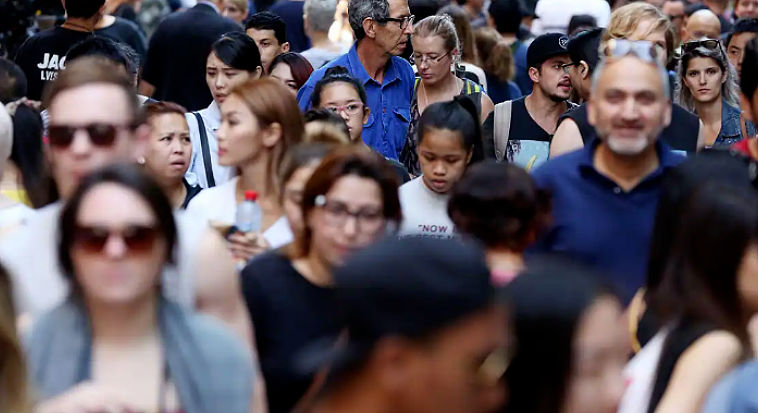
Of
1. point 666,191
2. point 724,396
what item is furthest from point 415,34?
point 724,396

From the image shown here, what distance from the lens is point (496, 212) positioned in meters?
4.13

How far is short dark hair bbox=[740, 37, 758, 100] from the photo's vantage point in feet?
18.2

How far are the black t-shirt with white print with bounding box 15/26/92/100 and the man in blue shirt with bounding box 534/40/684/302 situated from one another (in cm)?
390

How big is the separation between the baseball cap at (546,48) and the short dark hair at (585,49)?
28 centimetres

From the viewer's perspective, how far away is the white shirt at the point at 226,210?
4.91 metres

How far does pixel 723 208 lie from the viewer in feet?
11.8

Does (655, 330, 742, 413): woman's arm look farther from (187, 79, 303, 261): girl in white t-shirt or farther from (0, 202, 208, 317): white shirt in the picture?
(187, 79, 303, 261): girl in white t-shirt

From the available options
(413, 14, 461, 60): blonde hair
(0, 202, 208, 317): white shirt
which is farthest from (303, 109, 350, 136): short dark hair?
(0, 202, 208, 317): white shirt

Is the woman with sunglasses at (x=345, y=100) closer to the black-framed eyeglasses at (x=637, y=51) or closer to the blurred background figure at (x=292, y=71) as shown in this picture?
the blurred background figure at (x=292, y=71)

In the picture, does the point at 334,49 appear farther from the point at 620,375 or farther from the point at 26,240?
the point at 620,375

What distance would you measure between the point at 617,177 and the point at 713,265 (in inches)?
49.9

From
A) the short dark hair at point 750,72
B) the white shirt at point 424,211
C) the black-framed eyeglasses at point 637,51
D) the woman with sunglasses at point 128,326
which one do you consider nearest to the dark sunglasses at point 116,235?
the woman with sunglasses at point 128,326

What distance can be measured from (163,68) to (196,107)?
13.8 inches

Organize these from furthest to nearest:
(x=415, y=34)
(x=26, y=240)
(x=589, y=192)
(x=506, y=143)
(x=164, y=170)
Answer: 1. (x=415, y=34)
2. (x=506, y=143)
3. (x=164, y=170)
4. (x=589, y=192)
5. (x=26, y=240)
